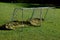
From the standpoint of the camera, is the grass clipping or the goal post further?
the goal post

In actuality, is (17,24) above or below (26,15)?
above

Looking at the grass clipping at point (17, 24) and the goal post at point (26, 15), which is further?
the goal post at point (26, 15)

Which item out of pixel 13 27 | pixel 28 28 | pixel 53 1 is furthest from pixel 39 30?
pixel 53 1

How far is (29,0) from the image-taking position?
27.8m

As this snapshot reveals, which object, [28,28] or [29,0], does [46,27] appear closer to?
[28,28]

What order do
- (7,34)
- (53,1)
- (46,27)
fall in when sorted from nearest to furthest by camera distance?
(7,34) → (46,27) → (53,1)

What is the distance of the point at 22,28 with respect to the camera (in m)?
11.4

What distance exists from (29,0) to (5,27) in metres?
16.9

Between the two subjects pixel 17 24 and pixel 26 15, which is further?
pixel 26 15

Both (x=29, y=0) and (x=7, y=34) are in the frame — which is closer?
(x=7, y=34)

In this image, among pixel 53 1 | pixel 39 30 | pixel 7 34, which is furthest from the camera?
pixel 53 1

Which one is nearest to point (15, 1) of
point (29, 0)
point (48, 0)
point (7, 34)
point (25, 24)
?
point (29, 0)

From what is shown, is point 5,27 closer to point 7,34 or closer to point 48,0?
point 7,34

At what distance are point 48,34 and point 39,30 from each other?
83cm
